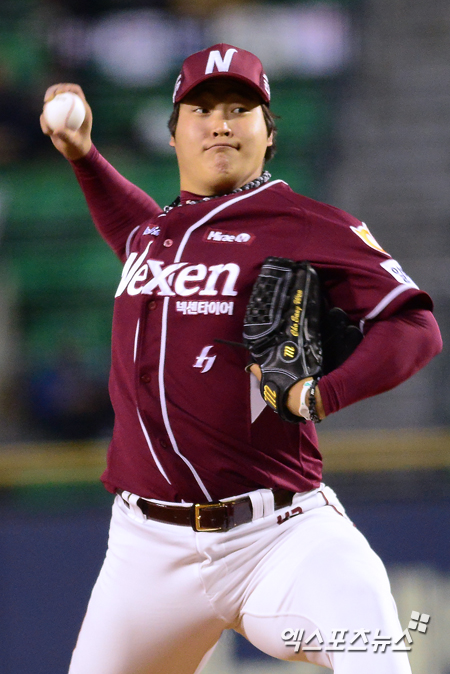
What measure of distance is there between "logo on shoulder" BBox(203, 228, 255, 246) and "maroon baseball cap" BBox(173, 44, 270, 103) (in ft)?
1.19

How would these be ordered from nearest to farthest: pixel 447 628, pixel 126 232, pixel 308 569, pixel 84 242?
pixel 308 569 < pixel 126 232 < pixel 447 628 < pixel 84 242

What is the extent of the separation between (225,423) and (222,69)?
83 cm

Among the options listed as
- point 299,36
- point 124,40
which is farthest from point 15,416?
point 299,36

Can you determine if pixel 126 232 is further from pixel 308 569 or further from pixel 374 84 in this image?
pixel 374 84

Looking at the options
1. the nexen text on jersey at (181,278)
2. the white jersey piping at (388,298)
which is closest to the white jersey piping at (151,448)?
the nexen text on jersey at (181,278)

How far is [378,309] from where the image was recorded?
176cm

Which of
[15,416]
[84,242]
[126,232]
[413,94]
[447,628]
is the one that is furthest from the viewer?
[413,94]

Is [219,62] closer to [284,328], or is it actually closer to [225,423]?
[284,328]

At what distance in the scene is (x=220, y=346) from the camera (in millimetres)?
1862

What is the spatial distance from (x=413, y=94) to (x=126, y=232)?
4209 mm

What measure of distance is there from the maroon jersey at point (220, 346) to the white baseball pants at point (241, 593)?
89 millimetres

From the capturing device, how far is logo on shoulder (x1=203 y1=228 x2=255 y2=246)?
1.90 meters

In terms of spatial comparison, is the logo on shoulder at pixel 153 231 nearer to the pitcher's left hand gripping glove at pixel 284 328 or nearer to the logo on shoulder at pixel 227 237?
the logo on shoulder at pixel 227 237

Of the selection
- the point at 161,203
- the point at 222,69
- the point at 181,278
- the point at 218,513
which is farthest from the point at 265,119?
the point at 161,203
